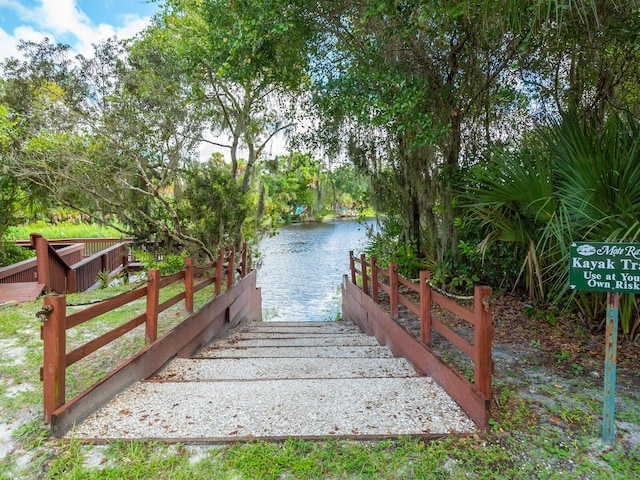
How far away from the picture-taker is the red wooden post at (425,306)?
3021mm

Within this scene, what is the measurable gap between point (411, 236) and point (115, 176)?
17.6 feet

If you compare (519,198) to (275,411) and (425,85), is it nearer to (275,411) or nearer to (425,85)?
(425,85)

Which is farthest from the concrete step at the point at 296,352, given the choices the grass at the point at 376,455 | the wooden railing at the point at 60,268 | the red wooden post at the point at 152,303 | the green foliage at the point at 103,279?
the green foliage at the point at 103,279

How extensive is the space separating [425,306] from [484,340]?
2.97ft

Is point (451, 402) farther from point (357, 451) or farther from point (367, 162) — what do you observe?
point (367, 162)

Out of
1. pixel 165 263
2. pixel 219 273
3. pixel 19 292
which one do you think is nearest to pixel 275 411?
pixel 219 273

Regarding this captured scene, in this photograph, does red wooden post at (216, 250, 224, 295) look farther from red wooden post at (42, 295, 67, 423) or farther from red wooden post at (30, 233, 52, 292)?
red wooden post at (42, 295, 67, 423)

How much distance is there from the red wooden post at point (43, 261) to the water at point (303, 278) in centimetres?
480

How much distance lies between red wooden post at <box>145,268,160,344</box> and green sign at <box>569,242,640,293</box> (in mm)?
3071

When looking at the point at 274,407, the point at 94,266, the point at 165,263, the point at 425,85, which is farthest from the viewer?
the point at 94,266

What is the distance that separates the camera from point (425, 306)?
3.06m

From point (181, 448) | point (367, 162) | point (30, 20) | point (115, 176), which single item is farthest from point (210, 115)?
point (181, 448)

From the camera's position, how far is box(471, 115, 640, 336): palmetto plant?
275 centimetres

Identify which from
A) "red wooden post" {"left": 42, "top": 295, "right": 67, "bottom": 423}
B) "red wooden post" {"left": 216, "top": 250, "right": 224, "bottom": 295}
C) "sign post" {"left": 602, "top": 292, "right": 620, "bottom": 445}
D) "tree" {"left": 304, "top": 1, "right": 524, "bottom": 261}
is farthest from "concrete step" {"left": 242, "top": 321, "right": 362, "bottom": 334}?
"sign post" {"left": 602, "top": 292, "right": 620, "bottom": 445}
